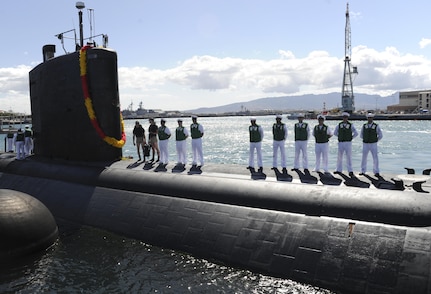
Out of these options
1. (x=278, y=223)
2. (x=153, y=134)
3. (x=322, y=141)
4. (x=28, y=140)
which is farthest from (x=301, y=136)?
(x=28, y=140)

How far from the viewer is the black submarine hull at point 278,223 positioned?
17.0ft

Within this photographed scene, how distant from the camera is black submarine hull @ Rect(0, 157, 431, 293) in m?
5.19

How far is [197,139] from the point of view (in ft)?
36.0

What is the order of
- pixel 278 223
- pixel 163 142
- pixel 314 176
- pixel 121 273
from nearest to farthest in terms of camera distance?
pixel 278 223, pixel 121 273, pixel 314 176, pixel 163 142

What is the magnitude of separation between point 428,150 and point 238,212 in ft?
98.7

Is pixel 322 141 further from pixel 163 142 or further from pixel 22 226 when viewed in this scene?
pixel 22 226

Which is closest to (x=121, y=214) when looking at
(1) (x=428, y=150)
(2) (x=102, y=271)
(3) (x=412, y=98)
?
(2) (x=102, y=271)

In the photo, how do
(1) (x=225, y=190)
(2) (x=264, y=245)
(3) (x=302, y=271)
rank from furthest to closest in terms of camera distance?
(1) (x=225, y=190) → (2) (x=264, y=245) → (3) (x=302, y=271)

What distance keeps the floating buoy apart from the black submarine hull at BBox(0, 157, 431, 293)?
1.29 m

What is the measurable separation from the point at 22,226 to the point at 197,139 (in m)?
5.08

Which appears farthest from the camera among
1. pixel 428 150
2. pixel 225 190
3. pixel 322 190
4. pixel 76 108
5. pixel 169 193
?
pixel 428 150

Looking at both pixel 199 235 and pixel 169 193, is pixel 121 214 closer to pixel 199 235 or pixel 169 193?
pixel 169 193

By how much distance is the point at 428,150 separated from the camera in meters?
32.3

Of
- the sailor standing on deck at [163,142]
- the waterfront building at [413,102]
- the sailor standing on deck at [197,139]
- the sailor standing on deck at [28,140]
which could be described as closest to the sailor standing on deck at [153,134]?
the sailor standing on deck at [163,142]
